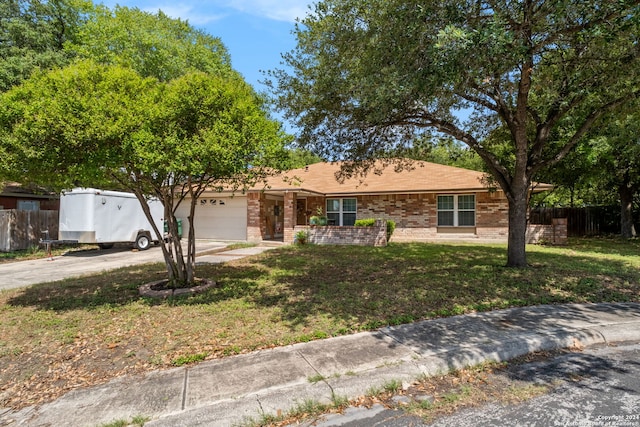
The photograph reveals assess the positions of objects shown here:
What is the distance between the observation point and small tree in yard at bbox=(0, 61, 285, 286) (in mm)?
5137

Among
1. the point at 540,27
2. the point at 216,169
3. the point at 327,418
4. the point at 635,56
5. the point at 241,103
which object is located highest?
the point at 540,27

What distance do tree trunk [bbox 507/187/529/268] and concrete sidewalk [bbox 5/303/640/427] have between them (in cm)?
350

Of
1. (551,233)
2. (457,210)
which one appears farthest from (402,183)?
(551,233)

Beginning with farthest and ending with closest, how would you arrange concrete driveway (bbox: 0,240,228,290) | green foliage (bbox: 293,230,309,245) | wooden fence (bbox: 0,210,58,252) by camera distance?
green foliage (bbox: 293,230,309,245) → wooden fence (bbox: 0,210,58,252) → concrete driveway (bbox: 0,240,228,290)

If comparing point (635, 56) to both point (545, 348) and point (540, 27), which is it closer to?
point (540, 27)

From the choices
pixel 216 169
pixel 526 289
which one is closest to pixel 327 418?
pixel 216 169

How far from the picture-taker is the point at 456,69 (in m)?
5.42

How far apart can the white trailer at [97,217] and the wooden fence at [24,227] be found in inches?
98.7

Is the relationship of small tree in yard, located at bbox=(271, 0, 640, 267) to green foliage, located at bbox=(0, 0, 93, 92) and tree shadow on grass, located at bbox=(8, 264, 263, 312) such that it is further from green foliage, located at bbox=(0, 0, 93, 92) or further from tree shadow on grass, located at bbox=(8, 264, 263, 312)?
green foliage, located at bbox=(0, 0, 93, 92)

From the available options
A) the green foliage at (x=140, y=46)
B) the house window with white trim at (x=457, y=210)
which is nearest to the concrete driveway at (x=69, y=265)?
the green foliage at (x=140, y=46)

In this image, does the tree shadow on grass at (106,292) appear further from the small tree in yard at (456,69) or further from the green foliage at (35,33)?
the green foliage at (35,33)

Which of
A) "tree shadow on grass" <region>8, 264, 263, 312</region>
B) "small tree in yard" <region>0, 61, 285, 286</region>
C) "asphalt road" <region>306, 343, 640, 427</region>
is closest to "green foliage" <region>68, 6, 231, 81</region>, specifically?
"tree shadow on grass" <region>8, 264, 263, 312</region>

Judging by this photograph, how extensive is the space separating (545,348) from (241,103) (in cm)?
549

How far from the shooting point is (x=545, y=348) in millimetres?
4477
